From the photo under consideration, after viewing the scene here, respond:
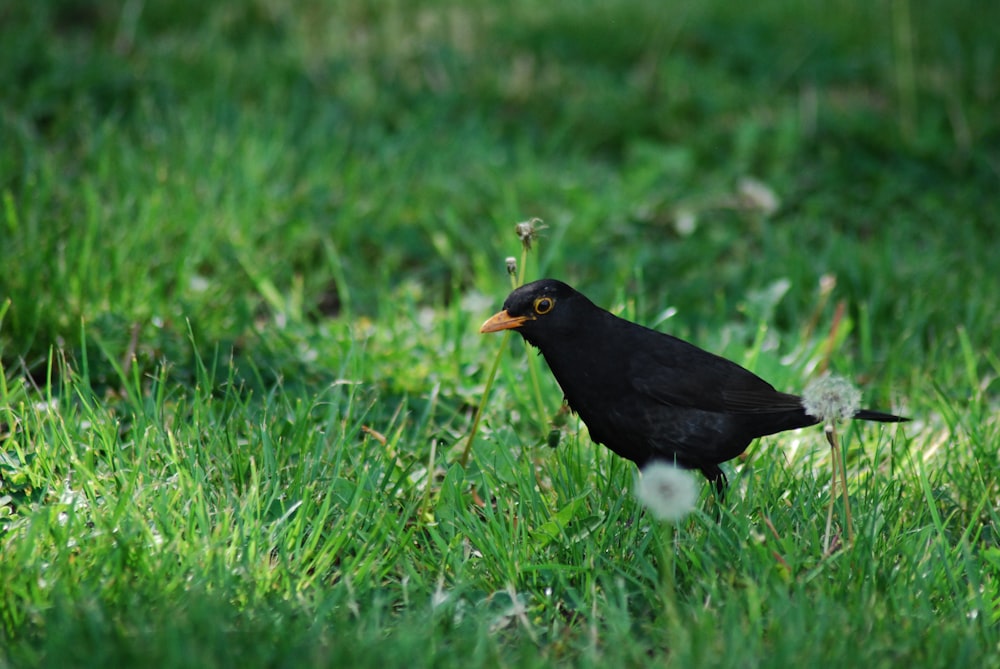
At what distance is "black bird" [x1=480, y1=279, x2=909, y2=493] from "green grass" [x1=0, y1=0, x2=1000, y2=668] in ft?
0.50

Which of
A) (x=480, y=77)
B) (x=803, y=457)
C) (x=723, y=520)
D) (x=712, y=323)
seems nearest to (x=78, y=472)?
(x=723, y=520)

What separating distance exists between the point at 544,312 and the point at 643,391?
13.7 inches

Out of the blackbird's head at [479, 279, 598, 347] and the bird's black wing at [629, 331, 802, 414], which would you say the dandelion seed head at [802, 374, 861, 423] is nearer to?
the bird's black wing at [629, 331, 802, 414]

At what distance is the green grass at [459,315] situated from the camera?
2557mm

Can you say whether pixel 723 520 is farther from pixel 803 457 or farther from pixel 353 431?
pixel 353 431

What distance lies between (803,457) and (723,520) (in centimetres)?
63

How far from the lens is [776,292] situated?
446 centimetres

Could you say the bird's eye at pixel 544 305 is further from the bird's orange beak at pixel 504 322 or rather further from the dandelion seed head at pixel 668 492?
the dandelion seed head at pixel 668 492

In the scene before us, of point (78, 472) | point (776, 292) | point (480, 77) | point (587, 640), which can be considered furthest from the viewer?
point (480, 77)

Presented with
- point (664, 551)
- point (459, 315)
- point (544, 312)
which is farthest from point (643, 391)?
point (459, 315)

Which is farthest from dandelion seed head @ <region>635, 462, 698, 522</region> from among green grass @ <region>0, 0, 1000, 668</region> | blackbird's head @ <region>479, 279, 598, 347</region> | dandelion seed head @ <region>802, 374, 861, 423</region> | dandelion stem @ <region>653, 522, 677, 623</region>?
blackbird's head @ <region>479, 279, 598, 347</region>

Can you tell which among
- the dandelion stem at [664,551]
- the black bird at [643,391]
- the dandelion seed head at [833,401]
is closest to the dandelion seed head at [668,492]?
the dandelion stem at [664,551]

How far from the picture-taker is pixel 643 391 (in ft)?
10.1

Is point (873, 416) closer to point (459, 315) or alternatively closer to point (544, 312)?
point (544, 312)
